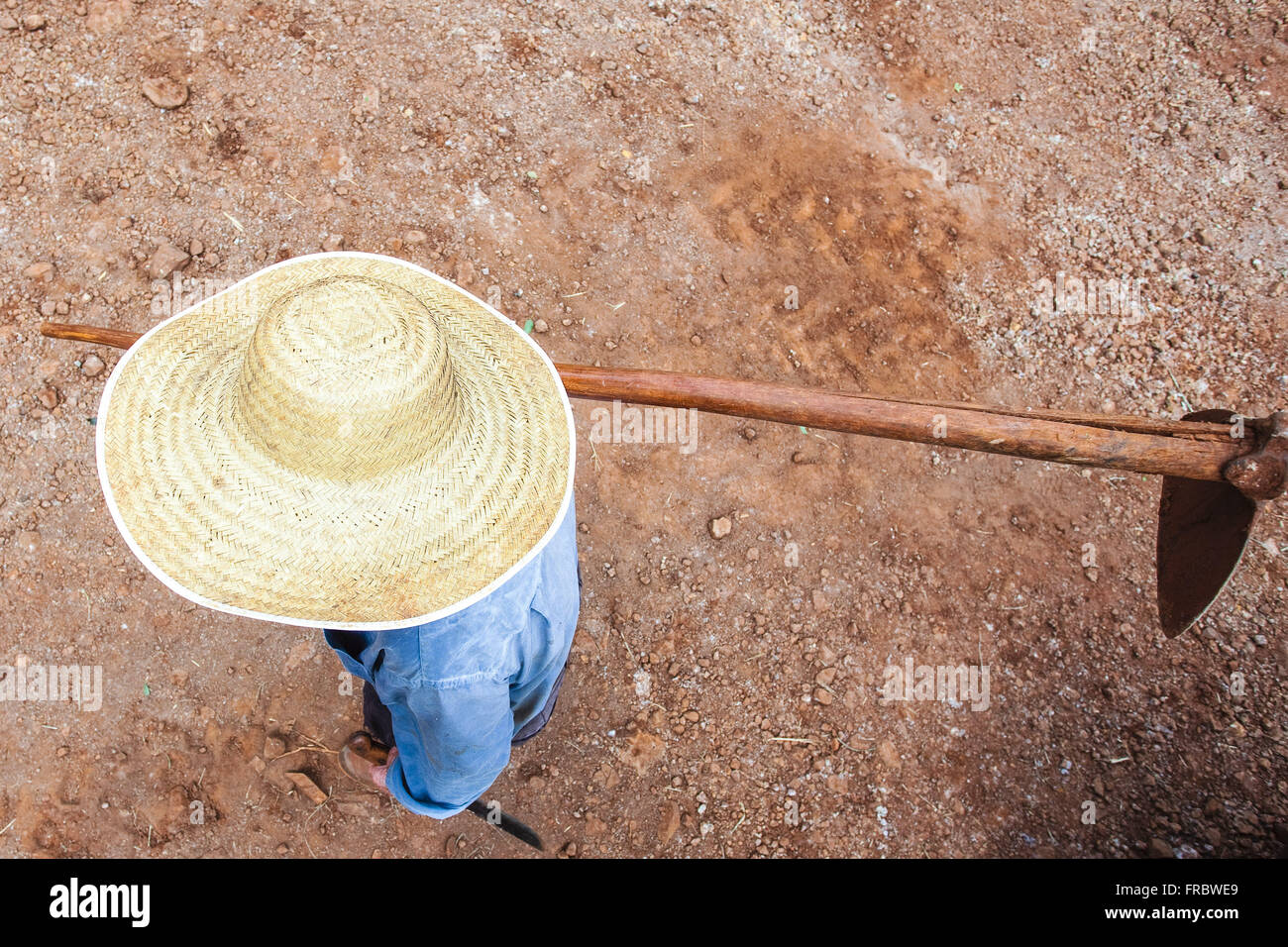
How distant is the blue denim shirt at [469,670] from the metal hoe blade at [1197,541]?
6.90 ft

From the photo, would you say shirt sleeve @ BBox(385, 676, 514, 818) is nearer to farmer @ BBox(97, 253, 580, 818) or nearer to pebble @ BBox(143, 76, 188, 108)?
farmer @ BBox(97, 253, 580, 818)

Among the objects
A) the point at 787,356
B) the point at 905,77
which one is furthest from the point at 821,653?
the point at 905,77

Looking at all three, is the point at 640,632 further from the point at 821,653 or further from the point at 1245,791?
the point at 1245,791

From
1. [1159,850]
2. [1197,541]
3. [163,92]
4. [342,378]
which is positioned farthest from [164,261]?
[1159,850]

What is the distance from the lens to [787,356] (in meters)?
4.03

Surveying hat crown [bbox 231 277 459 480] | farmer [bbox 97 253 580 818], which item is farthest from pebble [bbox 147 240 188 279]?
hat crown [bbox 231 277 459 480]

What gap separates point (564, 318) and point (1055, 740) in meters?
2.89

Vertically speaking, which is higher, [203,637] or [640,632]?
[640,632]

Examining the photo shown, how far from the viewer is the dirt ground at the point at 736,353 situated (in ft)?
10.7

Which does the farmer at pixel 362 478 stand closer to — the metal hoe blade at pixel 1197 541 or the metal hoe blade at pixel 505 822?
the metal hoe blade at pixel 505 822

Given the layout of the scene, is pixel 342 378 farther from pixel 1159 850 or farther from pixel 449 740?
pixel 1159 850

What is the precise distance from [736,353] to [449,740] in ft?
8.44

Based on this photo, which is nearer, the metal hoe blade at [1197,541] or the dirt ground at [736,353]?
the metal hoe blade at [1197,541]

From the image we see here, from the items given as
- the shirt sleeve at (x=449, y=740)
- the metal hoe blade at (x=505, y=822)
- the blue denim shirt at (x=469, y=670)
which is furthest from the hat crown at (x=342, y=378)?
the metal hoe blade at (x=505, y=822)
